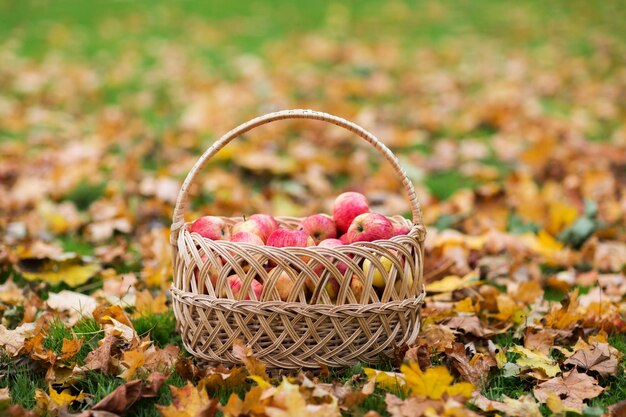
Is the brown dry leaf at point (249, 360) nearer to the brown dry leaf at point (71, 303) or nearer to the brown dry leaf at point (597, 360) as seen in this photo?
the brown dry leaf at point (71, 303)

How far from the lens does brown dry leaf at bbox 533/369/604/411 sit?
76.3 inches

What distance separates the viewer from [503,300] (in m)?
2.58

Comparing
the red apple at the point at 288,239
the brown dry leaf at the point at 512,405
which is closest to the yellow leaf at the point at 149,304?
the red apple at the point at 288,239

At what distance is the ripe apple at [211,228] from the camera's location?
2256 millimetres

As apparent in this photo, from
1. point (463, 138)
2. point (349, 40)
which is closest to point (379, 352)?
point (463, 138)

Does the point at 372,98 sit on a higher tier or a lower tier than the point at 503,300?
higher

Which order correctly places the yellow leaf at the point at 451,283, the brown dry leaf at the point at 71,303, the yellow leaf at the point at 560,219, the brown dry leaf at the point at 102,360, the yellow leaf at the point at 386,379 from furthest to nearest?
the yellow leaf at the point at 560,219, the yellow leaf at the point at 451,283, the brown dry leaf at the point at 71,303, the brown dry leaf at the point at 102,360, the yellow leaf at the point at 386,379

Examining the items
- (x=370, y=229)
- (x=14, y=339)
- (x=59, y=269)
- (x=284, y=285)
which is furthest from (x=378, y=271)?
(x=59, y=269)

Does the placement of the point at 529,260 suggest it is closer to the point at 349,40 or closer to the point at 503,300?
the point at 503,300

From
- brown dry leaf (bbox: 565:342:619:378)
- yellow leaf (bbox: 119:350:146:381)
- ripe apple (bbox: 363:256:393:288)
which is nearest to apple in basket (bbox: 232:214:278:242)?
ripe apple (bbox: 363:256:393:288)

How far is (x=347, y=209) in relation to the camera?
2361 millimetres

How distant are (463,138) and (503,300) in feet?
9.97

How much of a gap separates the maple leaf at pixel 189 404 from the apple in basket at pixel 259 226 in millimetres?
590

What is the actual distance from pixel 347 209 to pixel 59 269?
4.27 ft
